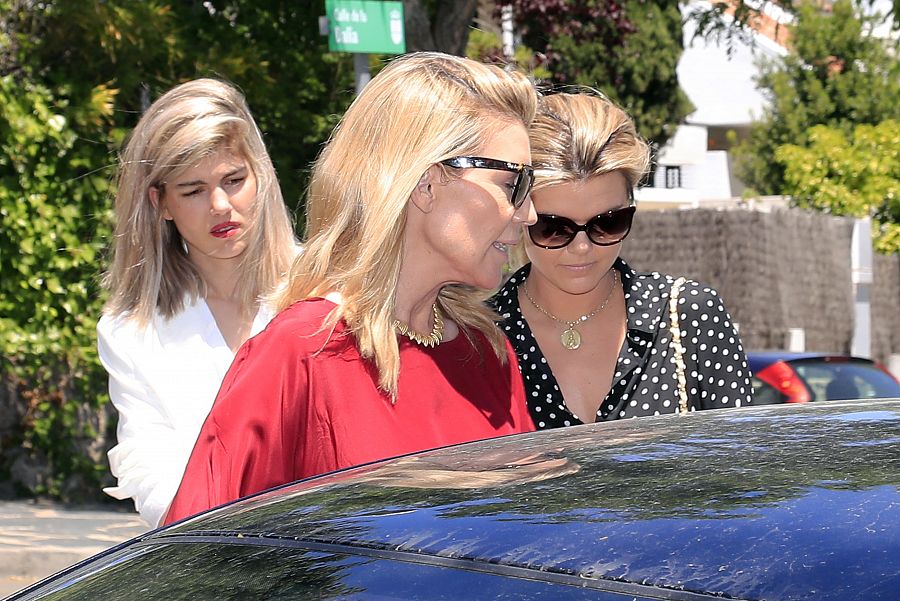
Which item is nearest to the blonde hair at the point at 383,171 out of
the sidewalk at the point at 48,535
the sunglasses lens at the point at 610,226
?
the sunglasses lens at the point at 610,226

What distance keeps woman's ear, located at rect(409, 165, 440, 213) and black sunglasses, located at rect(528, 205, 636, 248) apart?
0.62 metres

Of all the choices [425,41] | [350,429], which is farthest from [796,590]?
[425,41]

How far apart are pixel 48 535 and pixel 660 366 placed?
19.2 ft

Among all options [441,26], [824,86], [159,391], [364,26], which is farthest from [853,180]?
[159,391]

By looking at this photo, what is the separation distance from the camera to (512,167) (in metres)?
2.51

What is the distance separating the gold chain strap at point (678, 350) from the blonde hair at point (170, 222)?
960 millimetres

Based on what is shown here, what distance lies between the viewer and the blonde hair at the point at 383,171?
2406 mm

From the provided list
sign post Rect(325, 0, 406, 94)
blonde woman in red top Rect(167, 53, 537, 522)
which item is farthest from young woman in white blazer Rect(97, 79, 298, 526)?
sign post Rect(325, 0, 406, 94)

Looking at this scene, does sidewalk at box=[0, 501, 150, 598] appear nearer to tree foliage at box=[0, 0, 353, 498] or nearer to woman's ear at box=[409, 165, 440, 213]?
tree foliage at box=[0, 0, 353, 498]

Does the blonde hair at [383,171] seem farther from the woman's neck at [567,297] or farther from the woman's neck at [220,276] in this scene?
the woman's neck at [220,276]

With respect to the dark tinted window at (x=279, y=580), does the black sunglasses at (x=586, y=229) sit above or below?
above

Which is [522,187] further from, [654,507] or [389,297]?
[654,507]

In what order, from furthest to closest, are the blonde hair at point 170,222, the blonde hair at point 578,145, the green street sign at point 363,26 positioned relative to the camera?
the green street sign at point 363,26 → the blonde hair at point 170,222 → the blonde hair at point 578,145

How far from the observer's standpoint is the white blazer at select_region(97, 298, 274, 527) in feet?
9.47
